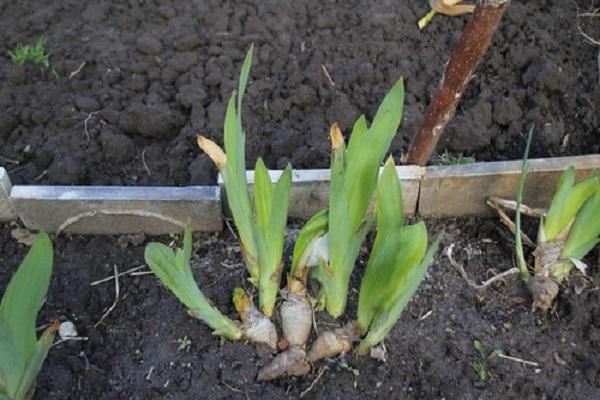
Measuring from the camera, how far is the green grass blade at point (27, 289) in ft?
4.88

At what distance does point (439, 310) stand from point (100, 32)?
4.82 ft

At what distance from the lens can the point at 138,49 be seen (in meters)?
2.50

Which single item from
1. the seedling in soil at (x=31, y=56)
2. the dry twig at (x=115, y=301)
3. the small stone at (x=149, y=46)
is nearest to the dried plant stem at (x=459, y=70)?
the dry twig at (x=115, y=301)

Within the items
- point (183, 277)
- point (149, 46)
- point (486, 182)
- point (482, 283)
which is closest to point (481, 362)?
point (482, 283)

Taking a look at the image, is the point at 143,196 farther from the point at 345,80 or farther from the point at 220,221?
the point at 345,80

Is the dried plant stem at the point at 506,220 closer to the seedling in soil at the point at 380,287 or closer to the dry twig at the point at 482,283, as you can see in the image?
the dry twig at the point at 482,283

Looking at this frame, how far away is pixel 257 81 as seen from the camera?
2.39 meters

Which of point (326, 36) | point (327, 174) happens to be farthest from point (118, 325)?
point (326, 36)

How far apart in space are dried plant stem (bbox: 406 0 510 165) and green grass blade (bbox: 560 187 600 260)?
0.40 meters

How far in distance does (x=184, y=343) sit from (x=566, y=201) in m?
1.00

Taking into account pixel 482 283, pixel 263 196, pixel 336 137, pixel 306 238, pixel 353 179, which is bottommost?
pixel 482 283

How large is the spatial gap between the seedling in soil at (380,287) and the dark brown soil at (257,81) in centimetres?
56

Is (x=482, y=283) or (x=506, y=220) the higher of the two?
(x=506, y=220)

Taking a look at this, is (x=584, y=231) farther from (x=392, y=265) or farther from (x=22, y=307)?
(x=22, y=307)
